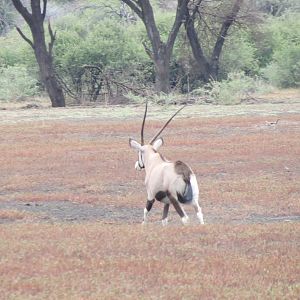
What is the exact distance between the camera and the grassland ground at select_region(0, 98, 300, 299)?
8312mm

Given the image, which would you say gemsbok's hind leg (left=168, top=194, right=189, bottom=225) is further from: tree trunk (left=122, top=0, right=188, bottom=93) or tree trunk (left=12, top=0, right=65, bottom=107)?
tree trunk (left=122, top=0, right=188, bottom=93)

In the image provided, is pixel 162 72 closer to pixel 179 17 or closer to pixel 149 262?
pixel 179 17

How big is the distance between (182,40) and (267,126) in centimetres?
2255

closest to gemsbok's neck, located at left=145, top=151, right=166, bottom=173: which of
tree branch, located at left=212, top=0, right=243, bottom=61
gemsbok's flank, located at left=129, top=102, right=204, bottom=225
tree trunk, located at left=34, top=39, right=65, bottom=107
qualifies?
gemsbok's flank, located at left=129, top=102, right=204, bottom=225

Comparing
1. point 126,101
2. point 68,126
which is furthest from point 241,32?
point 68,126

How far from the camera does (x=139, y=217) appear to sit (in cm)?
1351

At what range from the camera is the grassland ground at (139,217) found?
8.31 metres

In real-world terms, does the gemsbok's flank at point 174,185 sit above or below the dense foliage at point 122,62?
above

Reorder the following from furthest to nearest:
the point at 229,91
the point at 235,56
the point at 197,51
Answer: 1. the point at 235,56
2. the point at 197,51
3. the point at 229,91

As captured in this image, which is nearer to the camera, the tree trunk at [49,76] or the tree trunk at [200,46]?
the tree trunk at [49,76]

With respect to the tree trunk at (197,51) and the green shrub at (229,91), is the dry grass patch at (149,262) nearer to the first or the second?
the green shrub at (229,91)

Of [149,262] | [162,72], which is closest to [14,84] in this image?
[162,72]

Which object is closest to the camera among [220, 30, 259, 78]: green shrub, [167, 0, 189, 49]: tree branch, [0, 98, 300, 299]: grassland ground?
[0, 98, 300, 299]: grassland ground

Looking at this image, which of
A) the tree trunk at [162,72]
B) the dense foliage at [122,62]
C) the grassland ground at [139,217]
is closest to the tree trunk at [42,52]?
→ the dense foliage at [122,62]
